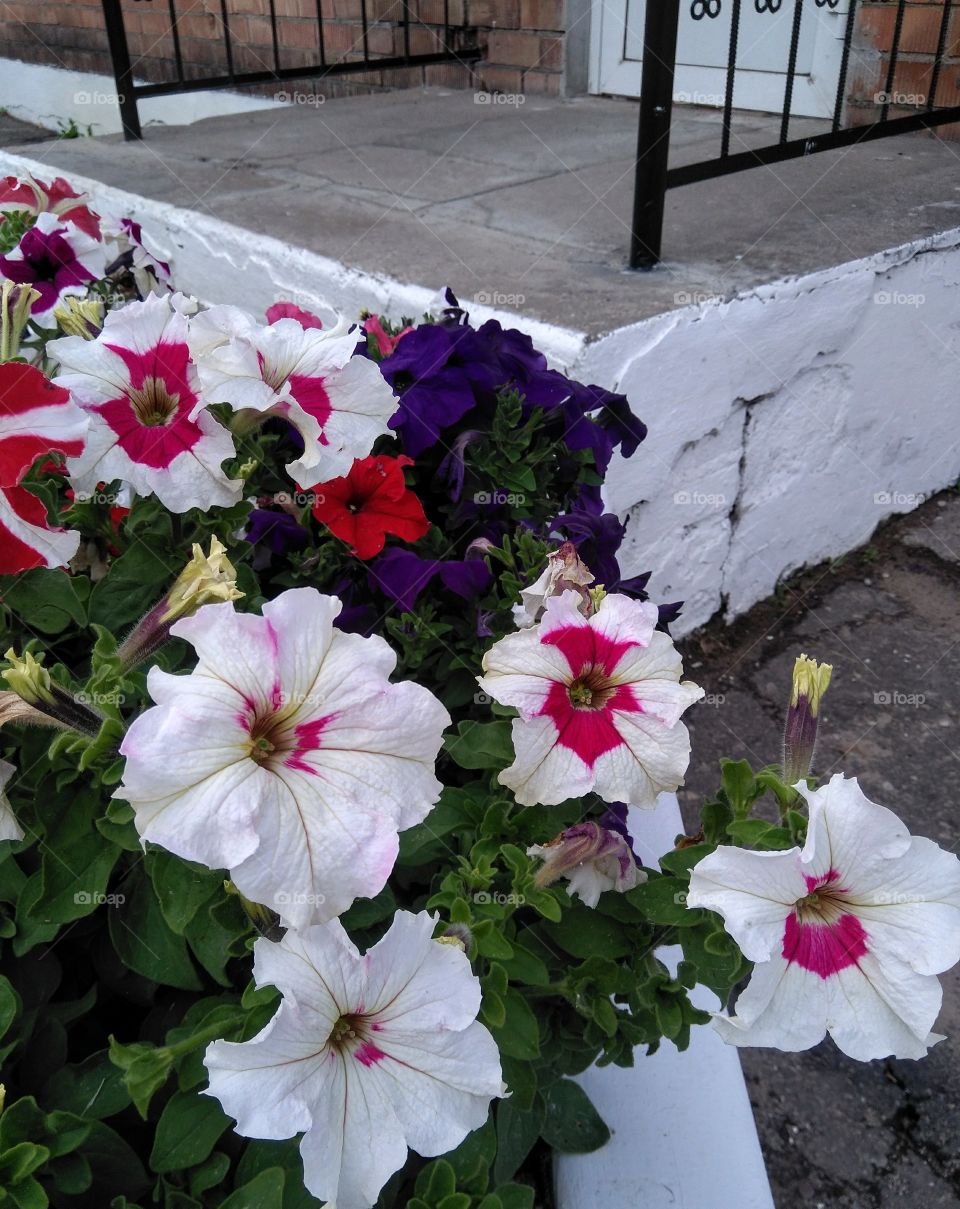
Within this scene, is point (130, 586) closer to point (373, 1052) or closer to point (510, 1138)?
point (373, 1052)

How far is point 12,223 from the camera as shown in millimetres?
2029

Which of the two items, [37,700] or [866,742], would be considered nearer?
[37,700]

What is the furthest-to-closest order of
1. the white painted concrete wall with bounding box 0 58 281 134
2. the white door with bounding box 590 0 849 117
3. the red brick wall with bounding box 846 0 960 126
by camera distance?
the white painted concrete wall with bounding box 0 58 281 134, the white door with bounding box 590 0 849 117, the red brick wall with bounding box 846 0 960 126

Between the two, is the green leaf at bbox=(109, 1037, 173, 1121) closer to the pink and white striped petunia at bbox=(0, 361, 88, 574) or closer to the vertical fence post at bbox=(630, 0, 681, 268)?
the pink and white striped petunia at bbox=(0, 361, 88, 574)

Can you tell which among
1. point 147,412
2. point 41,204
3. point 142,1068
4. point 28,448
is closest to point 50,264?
point 41,204

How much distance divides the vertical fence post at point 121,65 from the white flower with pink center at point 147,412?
305cm

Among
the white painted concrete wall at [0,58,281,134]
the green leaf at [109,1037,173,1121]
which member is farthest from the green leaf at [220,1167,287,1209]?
the white painted concrete wall at [0,58,281,134]

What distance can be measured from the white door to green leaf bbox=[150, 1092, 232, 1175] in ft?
11.6

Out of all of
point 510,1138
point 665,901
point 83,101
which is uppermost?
point 665,901

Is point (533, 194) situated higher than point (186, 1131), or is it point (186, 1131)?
point (533, 194)

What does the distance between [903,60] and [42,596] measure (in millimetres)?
3625

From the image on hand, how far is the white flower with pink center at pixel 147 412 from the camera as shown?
3.49ft

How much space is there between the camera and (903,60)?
3686mm

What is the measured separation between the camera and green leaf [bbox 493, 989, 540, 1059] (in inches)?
41.2
